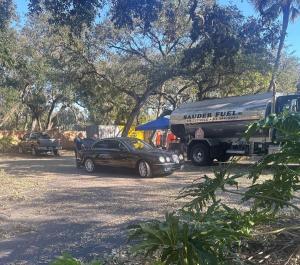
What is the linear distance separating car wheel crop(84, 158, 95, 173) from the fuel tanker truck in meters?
4.91

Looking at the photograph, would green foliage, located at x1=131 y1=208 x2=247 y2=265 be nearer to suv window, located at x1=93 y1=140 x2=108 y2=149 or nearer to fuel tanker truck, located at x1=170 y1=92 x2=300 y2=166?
suv window, located at x1=93 y1=140 x2=108 y2=149

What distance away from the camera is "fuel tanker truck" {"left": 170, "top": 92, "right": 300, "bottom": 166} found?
17641mm

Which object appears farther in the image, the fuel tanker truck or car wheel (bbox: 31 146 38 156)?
car wheel (bbox: 31 146 38 156)

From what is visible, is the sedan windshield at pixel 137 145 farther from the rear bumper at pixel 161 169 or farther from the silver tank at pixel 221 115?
the silver tank at pixel 221 115

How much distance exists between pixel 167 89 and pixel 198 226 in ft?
100

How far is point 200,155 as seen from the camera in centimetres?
1980

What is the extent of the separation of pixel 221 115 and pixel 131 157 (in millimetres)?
5202

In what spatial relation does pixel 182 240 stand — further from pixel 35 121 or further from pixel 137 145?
pixel 35 121

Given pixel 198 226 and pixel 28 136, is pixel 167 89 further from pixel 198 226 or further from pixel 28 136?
pixel 198 226

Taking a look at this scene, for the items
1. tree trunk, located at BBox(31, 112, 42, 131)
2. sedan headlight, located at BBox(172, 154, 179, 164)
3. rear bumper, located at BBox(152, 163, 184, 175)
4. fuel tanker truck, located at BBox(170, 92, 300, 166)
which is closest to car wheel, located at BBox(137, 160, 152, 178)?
rear bumper, located at BBox(152, 163, 184, 175)

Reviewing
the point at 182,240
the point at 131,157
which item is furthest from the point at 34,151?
the point at 182,240

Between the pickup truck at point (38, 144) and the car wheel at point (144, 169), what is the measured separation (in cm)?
1698

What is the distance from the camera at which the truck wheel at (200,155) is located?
767 inches

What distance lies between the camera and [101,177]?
51.5ft
